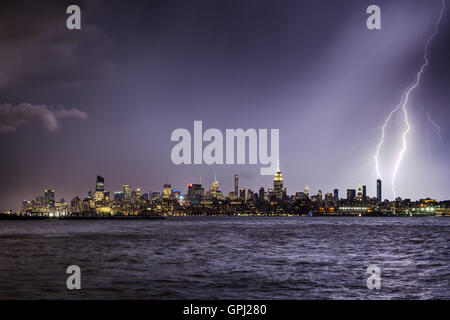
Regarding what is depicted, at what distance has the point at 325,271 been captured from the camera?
3425 centimetres
